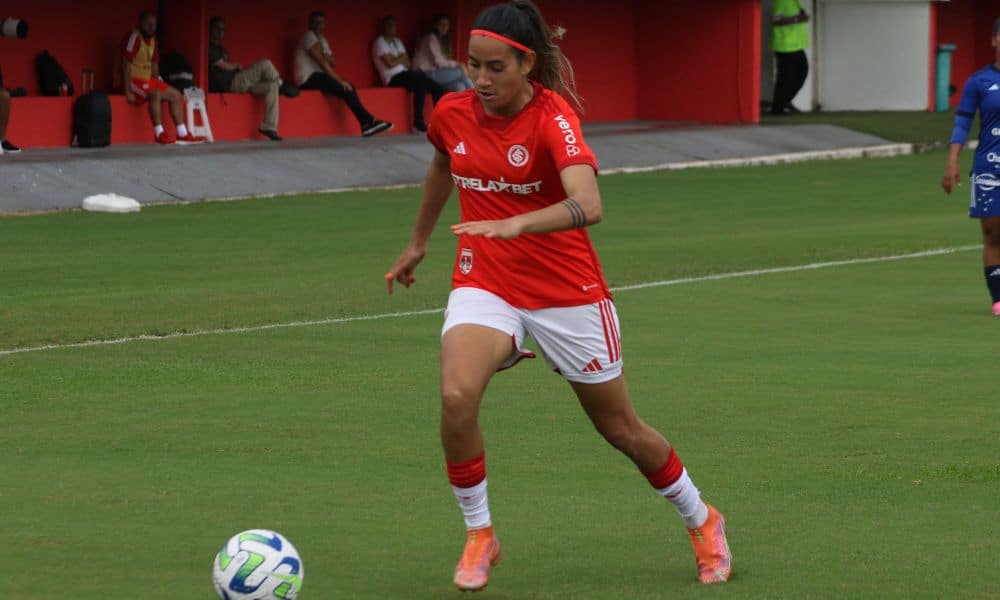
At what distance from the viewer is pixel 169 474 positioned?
8352mm

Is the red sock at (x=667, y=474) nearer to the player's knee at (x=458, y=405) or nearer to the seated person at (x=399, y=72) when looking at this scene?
the player's knee at (x=458, y=405)

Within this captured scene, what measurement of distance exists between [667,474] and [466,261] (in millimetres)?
1003

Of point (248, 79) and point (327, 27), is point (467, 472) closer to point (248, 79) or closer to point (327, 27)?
point (248, 79)

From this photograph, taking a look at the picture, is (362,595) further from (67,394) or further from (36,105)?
(36,105)

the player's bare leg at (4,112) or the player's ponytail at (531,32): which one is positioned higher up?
the player's ponytail at (531,32)

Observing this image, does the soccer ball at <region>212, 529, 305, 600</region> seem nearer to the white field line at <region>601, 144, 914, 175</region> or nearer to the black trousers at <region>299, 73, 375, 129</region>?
the white field line at <region>601, 144, 914, 175</region>

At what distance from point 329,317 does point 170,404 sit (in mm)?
3854

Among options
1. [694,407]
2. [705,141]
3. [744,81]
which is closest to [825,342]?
[694,407]

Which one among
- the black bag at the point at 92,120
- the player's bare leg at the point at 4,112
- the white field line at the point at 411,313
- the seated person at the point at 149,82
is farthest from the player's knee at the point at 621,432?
the seated person at the point at 149,82

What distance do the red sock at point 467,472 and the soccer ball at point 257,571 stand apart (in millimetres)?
595

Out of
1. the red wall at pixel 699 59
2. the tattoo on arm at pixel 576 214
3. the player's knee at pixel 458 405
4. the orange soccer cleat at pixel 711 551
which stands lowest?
the red wall at pixel 699 59

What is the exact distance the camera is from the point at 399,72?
3200 centimetres

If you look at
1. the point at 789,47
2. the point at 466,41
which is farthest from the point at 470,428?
the point at 789,47

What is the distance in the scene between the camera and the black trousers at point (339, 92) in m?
30.0
